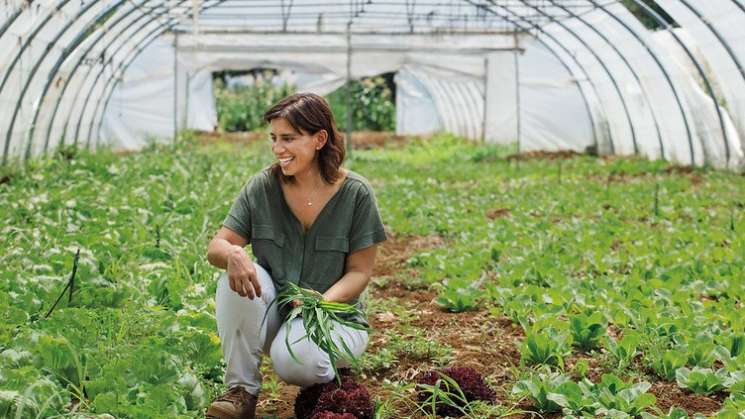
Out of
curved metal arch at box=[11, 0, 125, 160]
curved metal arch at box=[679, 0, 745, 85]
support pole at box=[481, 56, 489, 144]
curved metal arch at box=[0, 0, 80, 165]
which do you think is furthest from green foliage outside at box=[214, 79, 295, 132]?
curved metal arch at box=[679, 0, 745, 85]

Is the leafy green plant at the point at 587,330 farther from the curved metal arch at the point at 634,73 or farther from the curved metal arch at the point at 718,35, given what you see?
the curved metal arch at the point at 634,73

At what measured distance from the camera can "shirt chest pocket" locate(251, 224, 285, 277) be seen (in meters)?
3.58

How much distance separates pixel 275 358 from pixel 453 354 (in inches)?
54.2

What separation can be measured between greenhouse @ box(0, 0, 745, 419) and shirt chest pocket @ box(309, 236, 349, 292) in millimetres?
12

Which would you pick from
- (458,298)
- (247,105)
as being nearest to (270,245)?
(458,298)

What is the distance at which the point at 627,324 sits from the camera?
185 inches

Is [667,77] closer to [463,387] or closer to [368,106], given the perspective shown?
[463,387]

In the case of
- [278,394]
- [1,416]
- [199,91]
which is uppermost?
[199,91]

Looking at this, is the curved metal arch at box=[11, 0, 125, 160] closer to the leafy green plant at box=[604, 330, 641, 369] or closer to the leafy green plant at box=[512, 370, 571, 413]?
the leafy green plant at box=[604, 330, 641, 369]

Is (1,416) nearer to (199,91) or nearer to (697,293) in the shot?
(697,293)

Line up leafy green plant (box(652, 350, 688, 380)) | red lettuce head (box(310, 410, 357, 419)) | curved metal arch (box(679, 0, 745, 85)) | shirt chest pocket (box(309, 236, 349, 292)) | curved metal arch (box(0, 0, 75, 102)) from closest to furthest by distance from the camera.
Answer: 1. red lettuce head (box(310, 410, 357, 419))
2. shirt chest pocket (box(309, 236, 349, 292))
3. leafy green plant (box(652, 350, 688, 380))
4. curved metal arch (box(0, 0, 75, 102))
5. curved metal arch (box(679, 0, 745, 85))

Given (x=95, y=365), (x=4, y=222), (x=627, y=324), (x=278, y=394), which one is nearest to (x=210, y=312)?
(x=278, y=394)

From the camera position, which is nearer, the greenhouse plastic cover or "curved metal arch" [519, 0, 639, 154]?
the greenhouse plastic cover

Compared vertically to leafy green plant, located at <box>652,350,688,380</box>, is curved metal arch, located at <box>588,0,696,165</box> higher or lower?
higher
